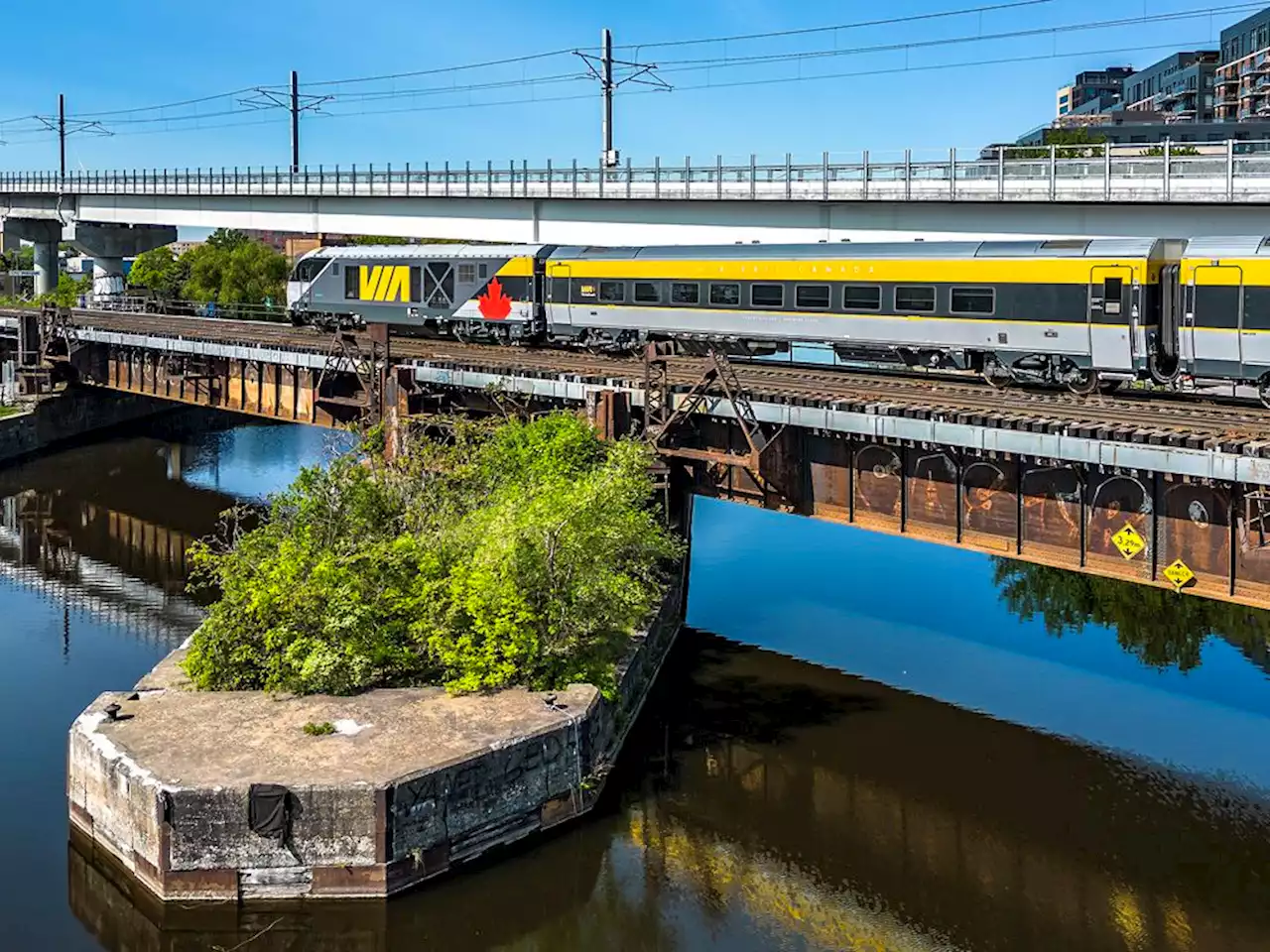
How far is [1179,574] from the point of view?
20.6 metres

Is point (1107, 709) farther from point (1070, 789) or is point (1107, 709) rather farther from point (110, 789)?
point (110, 789)

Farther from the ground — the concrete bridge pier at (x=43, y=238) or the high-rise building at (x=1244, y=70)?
the high-rise building at (x=1244, y=70)

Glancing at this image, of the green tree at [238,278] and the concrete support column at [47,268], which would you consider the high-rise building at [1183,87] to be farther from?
the concrete support column at [47,268]

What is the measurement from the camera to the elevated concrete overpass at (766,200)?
34094 mm

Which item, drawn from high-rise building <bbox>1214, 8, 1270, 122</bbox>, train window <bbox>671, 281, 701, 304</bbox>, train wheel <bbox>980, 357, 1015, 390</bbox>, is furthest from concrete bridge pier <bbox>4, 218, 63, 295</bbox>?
high-rise building <bbox>1214, 8, 1270, 122</bbox>

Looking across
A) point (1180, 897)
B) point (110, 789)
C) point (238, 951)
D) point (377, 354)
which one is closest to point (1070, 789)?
point (1180, 897)

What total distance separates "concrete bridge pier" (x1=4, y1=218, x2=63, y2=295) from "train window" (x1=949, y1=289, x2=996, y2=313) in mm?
68215

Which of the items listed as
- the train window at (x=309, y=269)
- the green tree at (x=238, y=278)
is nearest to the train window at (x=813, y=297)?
the train window at (x=309, y=269)

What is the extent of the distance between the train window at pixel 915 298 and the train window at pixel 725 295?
18.2 ft

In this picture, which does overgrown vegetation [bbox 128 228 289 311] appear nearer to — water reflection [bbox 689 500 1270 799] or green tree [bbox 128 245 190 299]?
green tree [bbox 128 245 190 299]

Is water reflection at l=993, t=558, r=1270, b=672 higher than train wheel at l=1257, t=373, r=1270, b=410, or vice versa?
train wheel at l=1257, t=373, r=1270, b=410

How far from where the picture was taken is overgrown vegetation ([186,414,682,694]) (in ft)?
69.5

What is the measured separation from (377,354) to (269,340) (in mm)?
10858

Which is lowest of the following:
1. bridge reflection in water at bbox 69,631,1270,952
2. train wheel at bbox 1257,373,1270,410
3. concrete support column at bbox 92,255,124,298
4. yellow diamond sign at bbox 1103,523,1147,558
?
bridge reflection in water at bbox 69,631,1270,952
